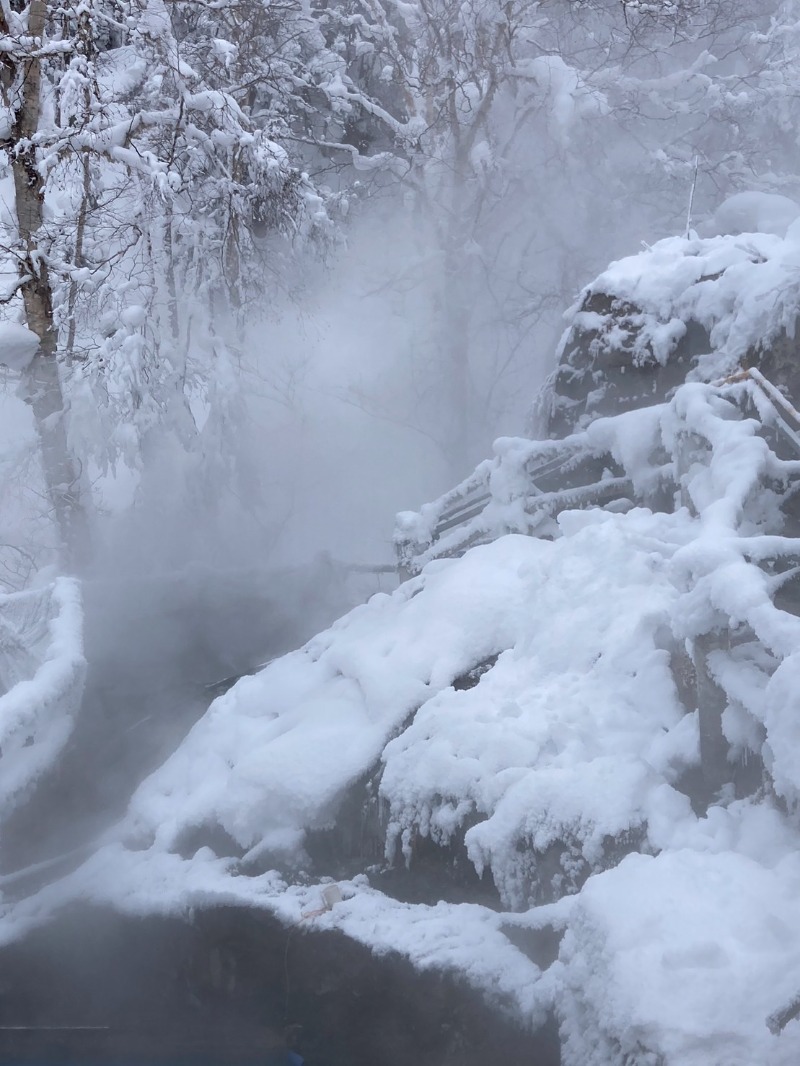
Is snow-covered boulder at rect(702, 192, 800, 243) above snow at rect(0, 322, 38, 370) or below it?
above

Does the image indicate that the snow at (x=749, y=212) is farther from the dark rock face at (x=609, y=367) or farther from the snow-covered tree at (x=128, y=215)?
the snow-covered tree at (x=128, y=215)

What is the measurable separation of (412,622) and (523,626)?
2.77 ft

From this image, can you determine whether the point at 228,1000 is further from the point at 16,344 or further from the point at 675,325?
the point at 16,344

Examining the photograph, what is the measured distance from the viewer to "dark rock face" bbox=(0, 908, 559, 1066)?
3734mm

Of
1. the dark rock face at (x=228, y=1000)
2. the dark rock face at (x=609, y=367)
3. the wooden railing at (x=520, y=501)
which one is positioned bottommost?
the dark rock face at (x=228, y=1000)

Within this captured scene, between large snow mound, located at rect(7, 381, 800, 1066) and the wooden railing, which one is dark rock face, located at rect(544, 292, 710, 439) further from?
large snow mound, located at rect(7, 381, 800, 1066)

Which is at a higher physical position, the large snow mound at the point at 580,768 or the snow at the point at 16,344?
the snow at the point at 16,344

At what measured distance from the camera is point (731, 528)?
4.14 m

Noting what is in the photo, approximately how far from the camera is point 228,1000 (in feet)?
14.7

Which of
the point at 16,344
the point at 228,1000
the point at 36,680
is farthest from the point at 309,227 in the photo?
the point at 228,1000

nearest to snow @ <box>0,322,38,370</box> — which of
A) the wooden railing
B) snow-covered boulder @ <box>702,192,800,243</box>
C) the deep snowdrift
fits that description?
the wooden railing

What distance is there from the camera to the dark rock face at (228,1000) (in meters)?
3.73

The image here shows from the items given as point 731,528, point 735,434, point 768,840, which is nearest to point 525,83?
point 735,434

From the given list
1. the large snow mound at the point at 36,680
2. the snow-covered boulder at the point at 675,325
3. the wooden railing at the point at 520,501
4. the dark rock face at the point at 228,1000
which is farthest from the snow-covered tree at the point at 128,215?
the dark rock face at the point at 228,1000
